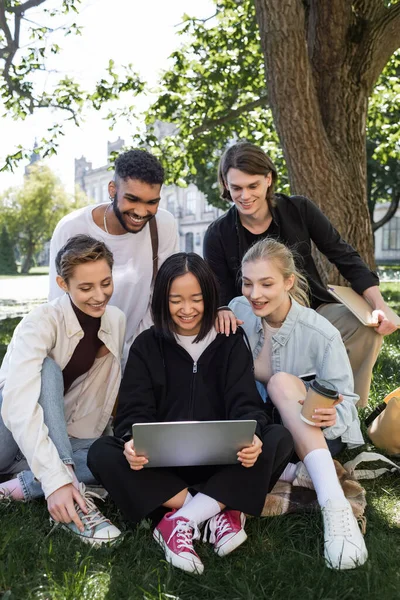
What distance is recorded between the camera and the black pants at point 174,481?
8.97 feet

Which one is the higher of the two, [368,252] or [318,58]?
[318,58]

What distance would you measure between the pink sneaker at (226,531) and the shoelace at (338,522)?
0.33 meters

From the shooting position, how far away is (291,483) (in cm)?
316

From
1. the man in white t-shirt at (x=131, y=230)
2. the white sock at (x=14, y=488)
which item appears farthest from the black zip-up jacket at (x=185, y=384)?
the man in white t-shirt at (x=131, y=230)

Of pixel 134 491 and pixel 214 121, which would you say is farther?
pixel 214 121

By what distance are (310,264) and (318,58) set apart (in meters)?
3.67

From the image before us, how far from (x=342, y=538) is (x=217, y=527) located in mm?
484

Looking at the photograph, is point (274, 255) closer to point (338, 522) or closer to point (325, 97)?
point (338, 522)

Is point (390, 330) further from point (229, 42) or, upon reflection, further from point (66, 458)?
point (229, 42)

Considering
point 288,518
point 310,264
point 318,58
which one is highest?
point 318,58

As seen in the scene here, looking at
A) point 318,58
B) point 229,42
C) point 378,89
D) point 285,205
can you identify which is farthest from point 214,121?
point 285,205

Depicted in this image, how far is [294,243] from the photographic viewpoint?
4.18 m

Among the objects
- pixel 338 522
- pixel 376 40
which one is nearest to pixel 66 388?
pixel 338 522

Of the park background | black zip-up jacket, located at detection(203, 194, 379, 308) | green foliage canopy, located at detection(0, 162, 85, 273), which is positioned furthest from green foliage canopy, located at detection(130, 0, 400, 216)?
green foliage canopy, located at detection(0, 162, 85, 273)
